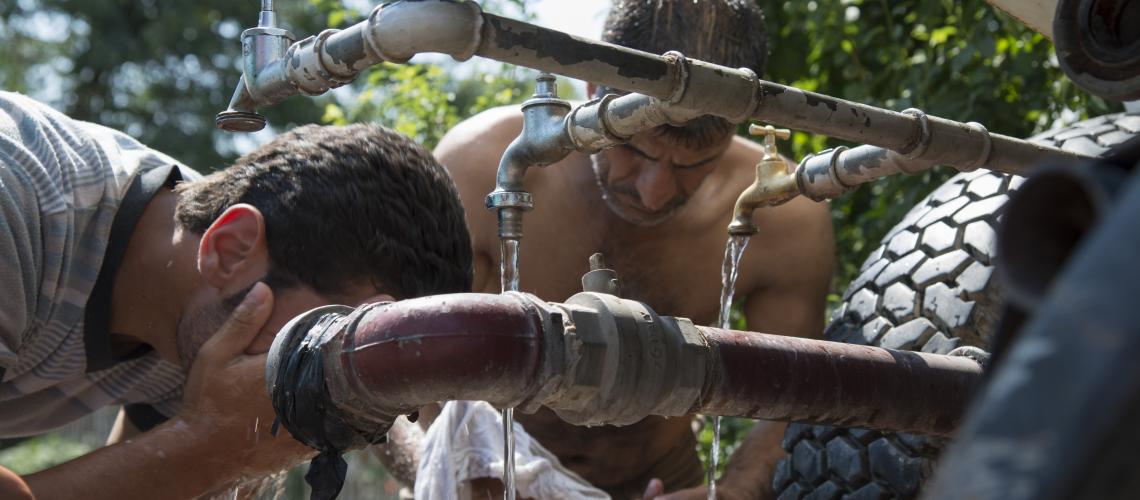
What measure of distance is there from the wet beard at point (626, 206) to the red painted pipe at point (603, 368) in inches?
58.4

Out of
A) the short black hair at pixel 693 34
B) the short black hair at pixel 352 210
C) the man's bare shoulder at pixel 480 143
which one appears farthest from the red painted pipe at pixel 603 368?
the man's bare shoulder at pixel 480 143

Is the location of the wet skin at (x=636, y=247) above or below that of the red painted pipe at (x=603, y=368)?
below

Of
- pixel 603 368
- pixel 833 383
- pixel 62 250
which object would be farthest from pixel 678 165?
pixel 603 368

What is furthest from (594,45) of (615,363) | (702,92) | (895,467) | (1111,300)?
(895,467)

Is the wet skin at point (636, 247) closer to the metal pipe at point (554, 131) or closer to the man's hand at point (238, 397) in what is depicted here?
the man's hand at point (238, 397)

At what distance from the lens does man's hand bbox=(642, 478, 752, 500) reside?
230 centimetres

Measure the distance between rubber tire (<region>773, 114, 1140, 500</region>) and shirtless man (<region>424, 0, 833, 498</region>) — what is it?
1.51ft

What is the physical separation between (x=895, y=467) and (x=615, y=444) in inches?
43.5

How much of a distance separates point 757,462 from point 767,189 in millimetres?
996

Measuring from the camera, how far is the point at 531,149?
1.58m

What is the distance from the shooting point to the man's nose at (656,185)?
2.52 m

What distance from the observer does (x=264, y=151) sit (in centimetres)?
211

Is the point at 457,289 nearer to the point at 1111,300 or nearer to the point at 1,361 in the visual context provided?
the point at 1,361

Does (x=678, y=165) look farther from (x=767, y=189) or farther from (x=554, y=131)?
(x=554, y=131)
